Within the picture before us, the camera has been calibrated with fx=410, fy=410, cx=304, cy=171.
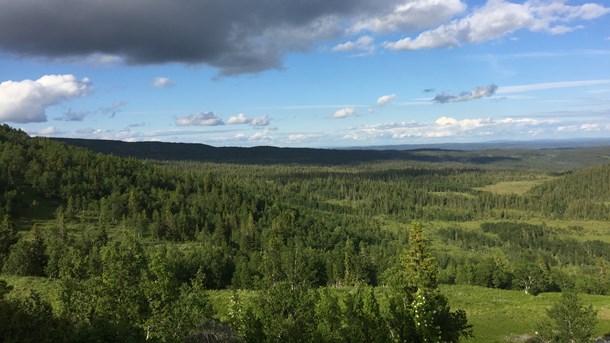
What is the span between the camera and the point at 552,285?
115 m

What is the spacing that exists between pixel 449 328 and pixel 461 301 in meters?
50.4

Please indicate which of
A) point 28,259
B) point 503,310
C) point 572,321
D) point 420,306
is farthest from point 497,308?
point 28,259

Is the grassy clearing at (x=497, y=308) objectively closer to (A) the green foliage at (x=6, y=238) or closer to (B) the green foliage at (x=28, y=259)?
(B) the green foliage at (x=28, y=259)

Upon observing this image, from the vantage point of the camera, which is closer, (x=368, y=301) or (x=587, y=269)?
(x=368, y=301)

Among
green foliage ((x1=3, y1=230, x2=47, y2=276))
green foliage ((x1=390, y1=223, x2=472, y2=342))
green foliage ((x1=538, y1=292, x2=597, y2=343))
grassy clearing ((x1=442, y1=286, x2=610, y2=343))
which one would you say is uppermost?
green foliage ((x1=390, y1=223, x2=472, y2=342))

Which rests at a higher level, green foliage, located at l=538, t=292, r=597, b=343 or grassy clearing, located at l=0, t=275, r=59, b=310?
green foliage, located at l=538, t=292, r=597, b=343

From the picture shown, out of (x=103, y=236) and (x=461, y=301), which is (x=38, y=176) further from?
(x=461, y=301)

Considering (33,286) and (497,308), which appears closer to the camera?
(33,286)

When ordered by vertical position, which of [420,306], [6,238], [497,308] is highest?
[420,306]

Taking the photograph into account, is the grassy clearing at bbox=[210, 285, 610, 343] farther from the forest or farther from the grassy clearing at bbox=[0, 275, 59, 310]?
the grassy clearing at bbox=[0, 275, 59, 310]

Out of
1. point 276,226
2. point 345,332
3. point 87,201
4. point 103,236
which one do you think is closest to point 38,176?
point 87,201

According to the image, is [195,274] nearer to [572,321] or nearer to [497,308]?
[497,308]

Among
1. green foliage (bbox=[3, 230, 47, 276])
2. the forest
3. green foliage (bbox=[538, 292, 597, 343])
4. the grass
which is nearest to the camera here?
the forest

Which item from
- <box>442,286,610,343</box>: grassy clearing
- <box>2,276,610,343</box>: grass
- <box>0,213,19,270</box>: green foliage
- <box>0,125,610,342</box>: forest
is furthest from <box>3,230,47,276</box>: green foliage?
<box>442,286,610,343</box>: grassy clearing
